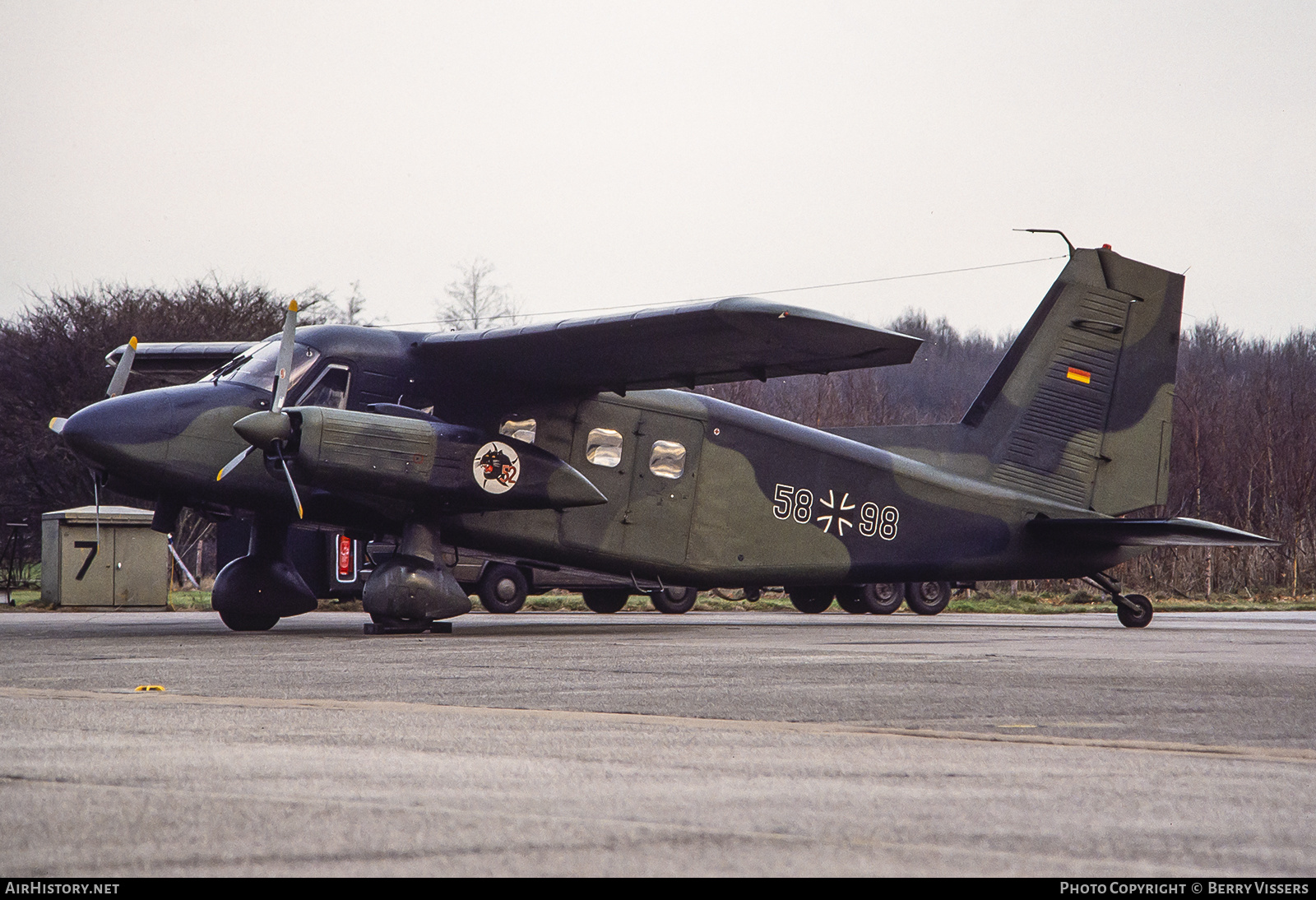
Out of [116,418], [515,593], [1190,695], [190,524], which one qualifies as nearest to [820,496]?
[515,593]

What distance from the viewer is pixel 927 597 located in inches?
952

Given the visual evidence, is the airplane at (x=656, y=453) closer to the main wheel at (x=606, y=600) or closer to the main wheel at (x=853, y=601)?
the main wheel at (x=853, y=601)

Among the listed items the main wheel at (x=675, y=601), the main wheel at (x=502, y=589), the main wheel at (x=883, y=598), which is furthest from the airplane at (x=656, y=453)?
the main wheel at (x=502, y=589)

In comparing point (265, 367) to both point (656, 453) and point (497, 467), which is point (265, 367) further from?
point (656, 453)

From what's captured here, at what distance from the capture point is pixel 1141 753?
519cm

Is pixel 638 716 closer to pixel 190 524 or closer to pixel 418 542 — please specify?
pixel 418 542

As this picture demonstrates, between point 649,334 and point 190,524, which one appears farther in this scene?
point 190,524

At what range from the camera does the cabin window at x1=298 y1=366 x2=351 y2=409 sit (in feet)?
47.5

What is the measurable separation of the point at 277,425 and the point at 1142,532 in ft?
36.4

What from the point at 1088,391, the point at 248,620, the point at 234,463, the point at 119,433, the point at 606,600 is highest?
the point at 1088,391

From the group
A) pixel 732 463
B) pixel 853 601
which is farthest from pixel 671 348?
pixel 853 601

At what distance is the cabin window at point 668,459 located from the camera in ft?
54.2
